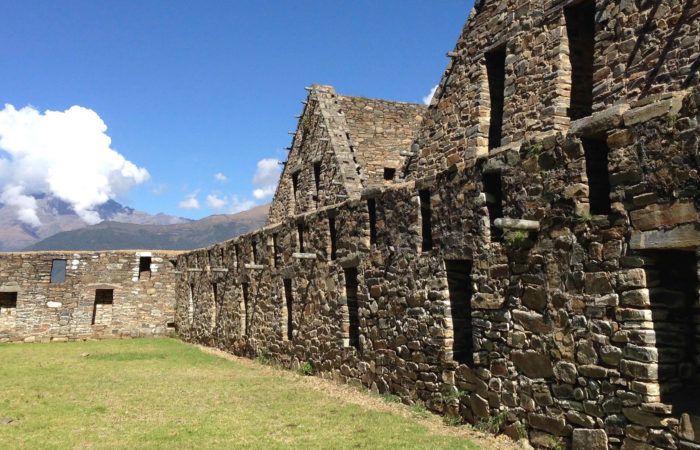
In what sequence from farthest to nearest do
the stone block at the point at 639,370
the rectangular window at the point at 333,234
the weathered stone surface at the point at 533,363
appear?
the rectangular window at the point at 333,234 → the weathered stone surface at the point at 533,363 → the stone block at the point at 639,370

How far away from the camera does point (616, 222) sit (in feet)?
21.8

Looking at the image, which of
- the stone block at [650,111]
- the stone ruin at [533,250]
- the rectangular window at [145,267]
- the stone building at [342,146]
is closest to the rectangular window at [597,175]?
the stone ruin at [533,250]

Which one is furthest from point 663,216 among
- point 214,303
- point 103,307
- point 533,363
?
point 103,307

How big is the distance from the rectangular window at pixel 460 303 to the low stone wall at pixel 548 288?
23mm

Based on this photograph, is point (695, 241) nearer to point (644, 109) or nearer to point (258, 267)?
point (644, 109)

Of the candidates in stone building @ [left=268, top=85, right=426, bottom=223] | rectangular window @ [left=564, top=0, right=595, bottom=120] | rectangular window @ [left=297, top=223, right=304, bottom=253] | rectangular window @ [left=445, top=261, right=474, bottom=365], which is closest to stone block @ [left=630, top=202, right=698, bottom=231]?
rectangular window @ [left=445, top=261, right=474, bottom=365]

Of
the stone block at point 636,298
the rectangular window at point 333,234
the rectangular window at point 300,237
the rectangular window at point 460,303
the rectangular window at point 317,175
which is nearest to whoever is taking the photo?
the stone block at point 636,298

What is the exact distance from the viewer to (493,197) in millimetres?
8742

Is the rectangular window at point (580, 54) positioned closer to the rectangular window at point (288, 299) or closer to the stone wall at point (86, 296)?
the rectangular window at point (288, 299)

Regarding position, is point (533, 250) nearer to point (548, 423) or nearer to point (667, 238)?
point (667, 238)

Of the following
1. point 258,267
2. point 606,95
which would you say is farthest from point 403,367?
point 258,267

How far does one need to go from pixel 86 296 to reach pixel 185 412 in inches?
765

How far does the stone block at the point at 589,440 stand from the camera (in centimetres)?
659

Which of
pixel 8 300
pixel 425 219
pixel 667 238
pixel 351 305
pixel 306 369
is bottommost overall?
pixel 306 369
